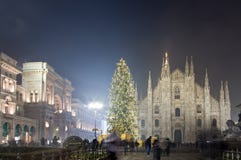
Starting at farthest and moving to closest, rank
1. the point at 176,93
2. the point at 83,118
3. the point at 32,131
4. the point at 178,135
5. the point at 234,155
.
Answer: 1. the point at 83,118
2. the point at 176,93
3. the point at 178,135
4. the point at 32,131
5. the point at 234,155

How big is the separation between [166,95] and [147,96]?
4.49 m

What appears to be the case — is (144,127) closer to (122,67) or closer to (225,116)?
(225,116)

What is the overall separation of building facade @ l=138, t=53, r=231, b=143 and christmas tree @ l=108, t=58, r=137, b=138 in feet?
66.4

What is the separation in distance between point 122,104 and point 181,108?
24963 mm

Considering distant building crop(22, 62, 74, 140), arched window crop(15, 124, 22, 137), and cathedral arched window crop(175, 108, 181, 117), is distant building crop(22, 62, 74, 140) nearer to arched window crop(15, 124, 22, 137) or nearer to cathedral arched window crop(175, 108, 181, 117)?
arched window crop(15, 124, 22, 137)

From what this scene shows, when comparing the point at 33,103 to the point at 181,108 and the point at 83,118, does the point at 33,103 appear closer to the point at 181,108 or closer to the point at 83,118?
the point at 181,108

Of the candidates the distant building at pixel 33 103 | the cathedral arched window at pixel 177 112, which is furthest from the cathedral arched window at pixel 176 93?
the distant building at pixel 33 103

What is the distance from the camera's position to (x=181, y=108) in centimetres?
8969

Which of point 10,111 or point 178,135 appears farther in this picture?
point 178,135

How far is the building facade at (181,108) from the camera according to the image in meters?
87.0

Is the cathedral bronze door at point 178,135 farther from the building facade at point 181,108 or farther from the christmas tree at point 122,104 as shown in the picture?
the christmas tree at point 122,104

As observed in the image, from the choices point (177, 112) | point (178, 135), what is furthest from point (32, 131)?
point (177, 112)

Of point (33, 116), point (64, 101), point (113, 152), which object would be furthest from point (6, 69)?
point (113, 152)

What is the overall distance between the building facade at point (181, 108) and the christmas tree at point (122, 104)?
20.2 metres
